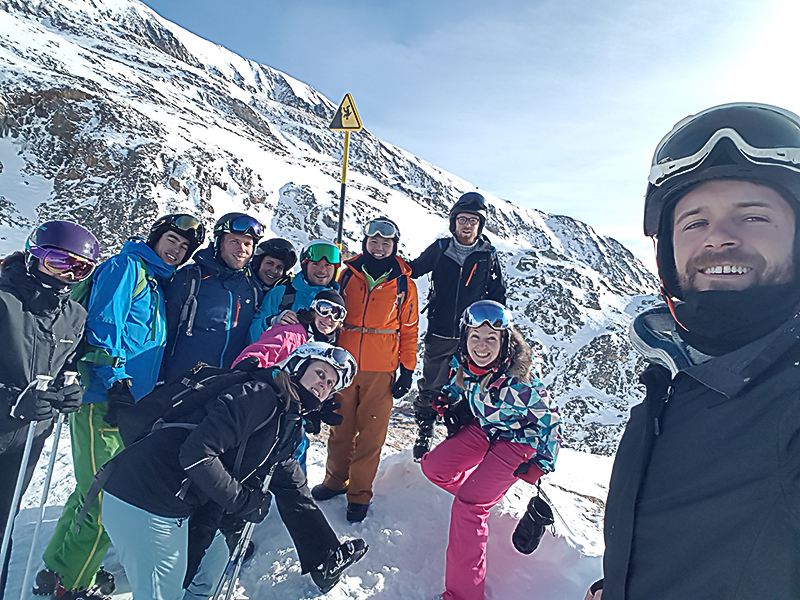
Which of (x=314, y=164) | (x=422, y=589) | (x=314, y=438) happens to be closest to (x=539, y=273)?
(x=314, y=164)

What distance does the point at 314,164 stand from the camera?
4944cm

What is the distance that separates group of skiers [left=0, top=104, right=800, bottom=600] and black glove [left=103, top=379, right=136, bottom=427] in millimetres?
16

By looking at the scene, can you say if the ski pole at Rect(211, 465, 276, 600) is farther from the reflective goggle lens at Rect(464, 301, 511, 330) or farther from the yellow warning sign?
the yellow warning sign

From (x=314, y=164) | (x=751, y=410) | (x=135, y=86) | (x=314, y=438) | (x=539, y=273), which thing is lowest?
(x=314, y=438)

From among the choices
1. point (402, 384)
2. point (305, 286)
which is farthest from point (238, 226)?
point (402, 384)

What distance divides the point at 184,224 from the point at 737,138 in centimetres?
390

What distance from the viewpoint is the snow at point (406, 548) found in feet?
10.6

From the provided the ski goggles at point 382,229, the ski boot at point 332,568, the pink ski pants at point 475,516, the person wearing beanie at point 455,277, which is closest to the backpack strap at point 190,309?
the ski goggles at point 382,229

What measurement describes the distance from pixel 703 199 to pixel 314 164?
171 feet

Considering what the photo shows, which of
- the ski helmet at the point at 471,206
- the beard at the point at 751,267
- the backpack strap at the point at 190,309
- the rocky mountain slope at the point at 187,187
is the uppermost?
the rocky mountain slope at the point at 187,187

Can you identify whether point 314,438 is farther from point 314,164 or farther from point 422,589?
point 314,164

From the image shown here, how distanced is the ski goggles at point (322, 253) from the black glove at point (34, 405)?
2.27 metres

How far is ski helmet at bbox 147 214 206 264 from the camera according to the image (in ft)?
12.0

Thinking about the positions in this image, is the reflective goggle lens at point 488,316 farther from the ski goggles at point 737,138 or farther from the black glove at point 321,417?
the ski goggles at point 737,138
